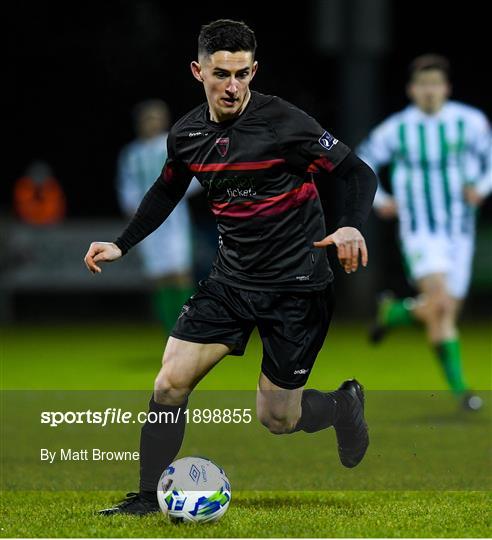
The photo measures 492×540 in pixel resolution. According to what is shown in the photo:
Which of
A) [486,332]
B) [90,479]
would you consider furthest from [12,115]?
[90,479]

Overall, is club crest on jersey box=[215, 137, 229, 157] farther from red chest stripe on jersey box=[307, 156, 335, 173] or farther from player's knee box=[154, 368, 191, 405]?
player's knee box=[154, 368, 191, 405]

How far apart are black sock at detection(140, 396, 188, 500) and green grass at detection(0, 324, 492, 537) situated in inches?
6.8

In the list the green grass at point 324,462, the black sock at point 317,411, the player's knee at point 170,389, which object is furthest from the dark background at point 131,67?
the player's knee at point 170,389

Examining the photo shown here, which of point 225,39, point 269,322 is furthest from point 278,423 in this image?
point 225,39

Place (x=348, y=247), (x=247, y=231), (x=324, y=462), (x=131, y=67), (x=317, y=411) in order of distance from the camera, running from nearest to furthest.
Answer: (x=348, y=247) → (x=247, y=231) → (x=317, y=411) → (x=324, y=462) → (x=131, y=67)

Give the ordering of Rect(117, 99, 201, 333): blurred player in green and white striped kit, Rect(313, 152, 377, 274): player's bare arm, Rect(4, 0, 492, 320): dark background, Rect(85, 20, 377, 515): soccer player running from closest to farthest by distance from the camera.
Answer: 1. Rect(313, 152, 377, 274): player's bare arm
2. Rect(85, 20, 377, 515): soccer player running
3. Rect(117, 99, 201, 333): blurred player in green and white striped kit
4. Rect(4, 0, 492, 320): dark background

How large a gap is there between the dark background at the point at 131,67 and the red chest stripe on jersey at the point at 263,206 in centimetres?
1439

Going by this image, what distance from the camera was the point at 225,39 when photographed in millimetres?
4957

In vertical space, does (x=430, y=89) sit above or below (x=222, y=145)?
above

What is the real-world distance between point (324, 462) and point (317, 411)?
696 mm

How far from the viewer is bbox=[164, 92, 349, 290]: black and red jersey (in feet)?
16.6

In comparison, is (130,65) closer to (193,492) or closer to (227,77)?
(227,77)

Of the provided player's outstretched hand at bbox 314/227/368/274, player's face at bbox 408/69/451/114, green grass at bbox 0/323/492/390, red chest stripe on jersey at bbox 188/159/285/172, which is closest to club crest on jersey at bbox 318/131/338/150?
red chest stripe on jersey at bbox 188/159/285/172

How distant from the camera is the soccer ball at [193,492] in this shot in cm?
469
